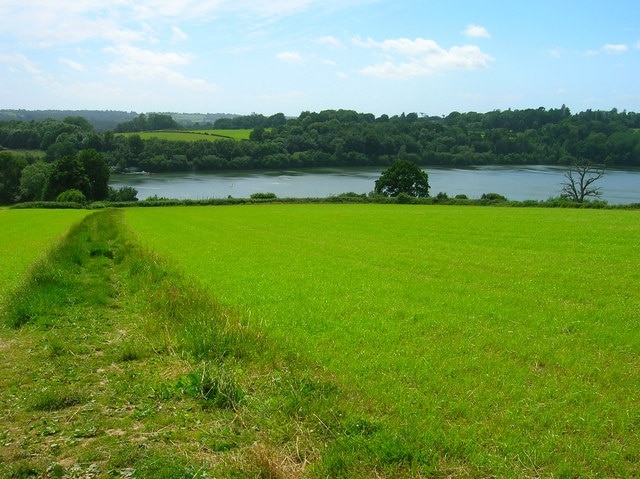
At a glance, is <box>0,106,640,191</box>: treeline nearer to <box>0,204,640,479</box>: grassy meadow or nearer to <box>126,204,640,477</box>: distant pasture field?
<box>126,204,640,477</box>: distant pasture field

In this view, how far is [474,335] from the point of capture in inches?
326

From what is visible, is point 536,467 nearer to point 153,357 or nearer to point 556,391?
point 556,391

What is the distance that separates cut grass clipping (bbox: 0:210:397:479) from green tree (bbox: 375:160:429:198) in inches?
2647

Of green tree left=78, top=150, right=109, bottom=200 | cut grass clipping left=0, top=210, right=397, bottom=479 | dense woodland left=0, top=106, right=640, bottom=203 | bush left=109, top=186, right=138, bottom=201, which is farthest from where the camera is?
dense woodland left=0, top=106, right=640, bottom=203

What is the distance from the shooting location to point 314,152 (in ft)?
445

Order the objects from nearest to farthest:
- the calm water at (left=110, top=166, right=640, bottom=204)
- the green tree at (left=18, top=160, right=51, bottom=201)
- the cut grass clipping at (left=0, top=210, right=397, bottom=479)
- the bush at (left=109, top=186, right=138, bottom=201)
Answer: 1. the cut grass clipping at (left=0, top=210, right=397, bottom=479)
2. the bush at (left=109, top=186, right=138, bottom=201)
3. the green tree at (left=18, top=160, right=51, bottom=201)
4. the calm water at (left=110, top=166, right=640, bottom=204)

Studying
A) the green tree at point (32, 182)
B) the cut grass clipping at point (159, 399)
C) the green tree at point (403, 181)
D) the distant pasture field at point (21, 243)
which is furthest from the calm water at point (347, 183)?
the cut grass clipping at point (159, 399)

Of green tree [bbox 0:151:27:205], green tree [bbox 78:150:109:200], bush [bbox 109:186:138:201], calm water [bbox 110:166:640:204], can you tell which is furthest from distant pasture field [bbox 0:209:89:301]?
green tree [bbox 0:151:27:205]

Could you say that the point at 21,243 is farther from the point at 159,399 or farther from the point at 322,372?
the point at 322,372

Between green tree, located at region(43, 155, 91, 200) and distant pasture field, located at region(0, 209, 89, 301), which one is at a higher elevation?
green tree, located at region(43, 155, 91, 200)

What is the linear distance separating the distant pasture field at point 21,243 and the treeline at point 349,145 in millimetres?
80858

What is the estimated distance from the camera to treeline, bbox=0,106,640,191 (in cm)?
12106

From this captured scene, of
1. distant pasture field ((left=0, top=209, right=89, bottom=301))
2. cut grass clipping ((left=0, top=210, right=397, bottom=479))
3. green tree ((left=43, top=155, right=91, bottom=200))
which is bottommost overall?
distant pasture field ((left=0, top=209, right=89, bottom=301))

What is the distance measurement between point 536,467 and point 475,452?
0.55 meters
